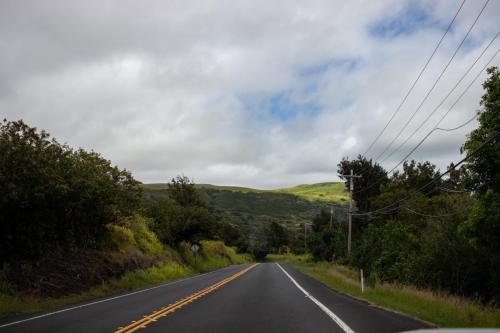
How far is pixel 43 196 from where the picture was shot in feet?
66.4

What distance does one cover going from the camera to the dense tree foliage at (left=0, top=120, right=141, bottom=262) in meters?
20.0

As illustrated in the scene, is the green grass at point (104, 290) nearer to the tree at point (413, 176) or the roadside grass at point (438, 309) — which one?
the roadside grass at point (438, 309)

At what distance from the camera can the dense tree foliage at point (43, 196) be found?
20.0 meters

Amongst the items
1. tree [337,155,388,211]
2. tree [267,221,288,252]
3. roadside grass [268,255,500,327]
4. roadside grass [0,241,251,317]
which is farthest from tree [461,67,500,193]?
tree [267,221,288,252]

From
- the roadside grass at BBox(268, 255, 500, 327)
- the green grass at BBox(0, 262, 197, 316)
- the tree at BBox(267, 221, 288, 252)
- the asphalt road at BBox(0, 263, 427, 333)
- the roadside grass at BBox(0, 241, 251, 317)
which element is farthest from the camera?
the tree at BBox(267, 221, 288, 252)

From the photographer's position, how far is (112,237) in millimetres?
33469

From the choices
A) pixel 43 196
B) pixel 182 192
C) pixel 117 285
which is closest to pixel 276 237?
pixel 182 192

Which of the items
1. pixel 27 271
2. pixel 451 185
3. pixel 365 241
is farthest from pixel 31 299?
pixel 451 185

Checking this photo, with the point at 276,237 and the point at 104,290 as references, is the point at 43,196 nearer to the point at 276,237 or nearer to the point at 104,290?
the point at 104,290

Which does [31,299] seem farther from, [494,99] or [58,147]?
[494,99]

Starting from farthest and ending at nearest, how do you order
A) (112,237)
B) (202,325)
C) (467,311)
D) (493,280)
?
1. (112,237)
2. (493,280)
3. (467,311)
4. (202,325)

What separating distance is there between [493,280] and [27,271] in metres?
19.5

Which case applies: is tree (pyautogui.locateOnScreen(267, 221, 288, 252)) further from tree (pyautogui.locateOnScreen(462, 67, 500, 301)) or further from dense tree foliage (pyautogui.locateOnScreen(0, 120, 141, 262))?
tree (pyautogui.locateOnScreen(462, 67, 500, 301))

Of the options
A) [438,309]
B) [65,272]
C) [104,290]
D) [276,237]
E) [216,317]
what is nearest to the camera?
[216,317]
